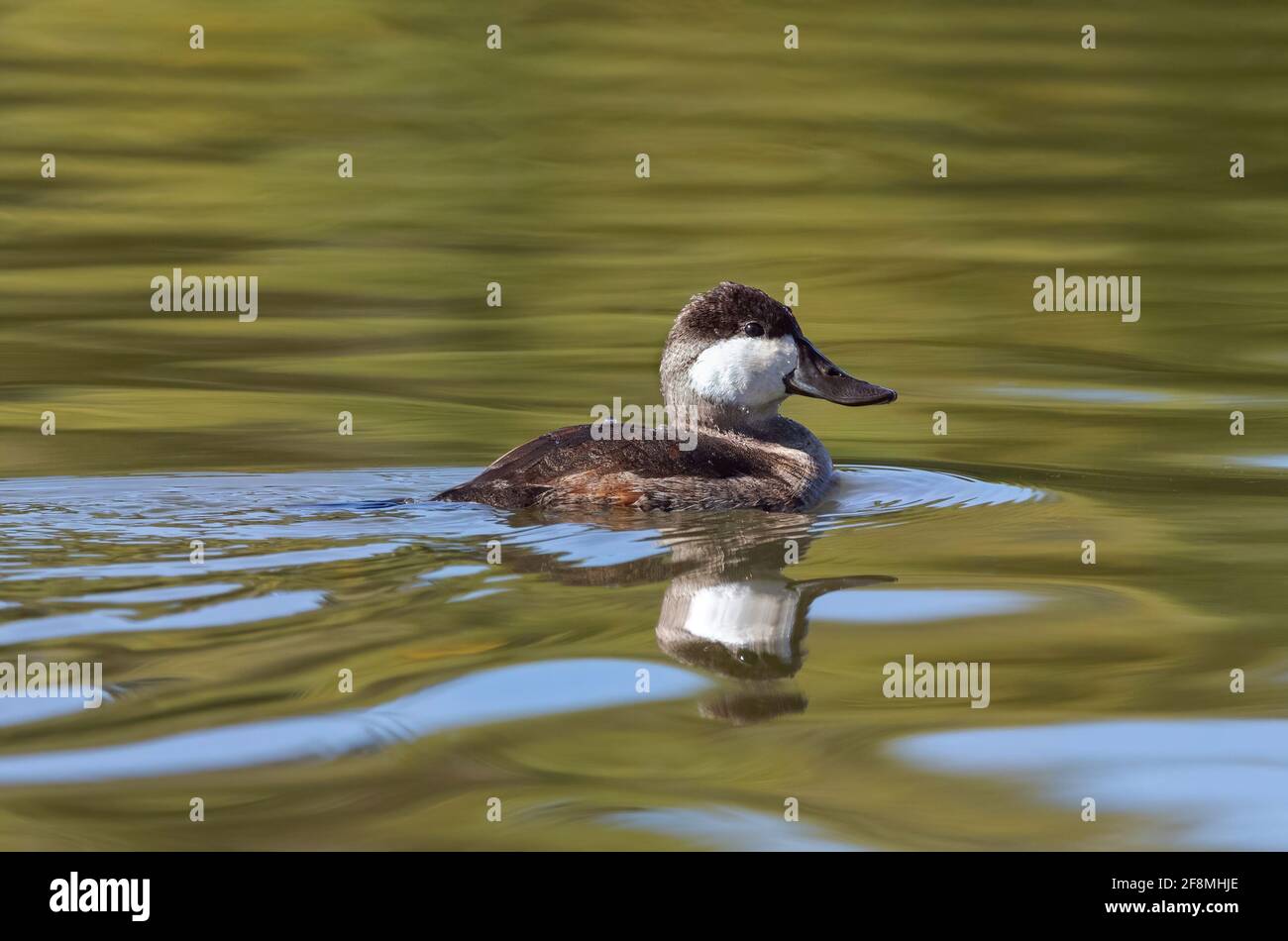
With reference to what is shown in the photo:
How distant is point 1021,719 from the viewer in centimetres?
592

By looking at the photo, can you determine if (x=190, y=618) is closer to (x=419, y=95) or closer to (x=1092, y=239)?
(x=1092, y=239)

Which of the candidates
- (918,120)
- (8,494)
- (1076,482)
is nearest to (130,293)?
(8,494)

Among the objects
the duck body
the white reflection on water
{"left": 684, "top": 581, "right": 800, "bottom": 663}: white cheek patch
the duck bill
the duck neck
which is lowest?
the white reflection on water

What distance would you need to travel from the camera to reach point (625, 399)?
11.2 metres

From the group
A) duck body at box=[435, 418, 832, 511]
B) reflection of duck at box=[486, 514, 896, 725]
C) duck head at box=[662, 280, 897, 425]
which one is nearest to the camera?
reflection of duck at box=[486, 514, 896, 725]

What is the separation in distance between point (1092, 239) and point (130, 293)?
7.35 metres

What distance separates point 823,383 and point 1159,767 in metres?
3.93

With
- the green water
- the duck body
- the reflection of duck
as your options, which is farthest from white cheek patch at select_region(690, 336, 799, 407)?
the reflection of duck

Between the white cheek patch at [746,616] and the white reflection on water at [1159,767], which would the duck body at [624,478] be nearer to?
the white cheek patch at [746,616]

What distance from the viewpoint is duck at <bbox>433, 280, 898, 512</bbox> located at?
8.25m

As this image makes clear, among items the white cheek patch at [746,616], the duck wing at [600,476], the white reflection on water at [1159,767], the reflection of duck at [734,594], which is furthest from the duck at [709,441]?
the white reflection on water at [1159,767]

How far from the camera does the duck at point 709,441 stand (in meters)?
8.25

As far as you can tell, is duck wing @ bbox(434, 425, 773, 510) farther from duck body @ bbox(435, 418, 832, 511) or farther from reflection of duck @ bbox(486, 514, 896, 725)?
reflection of duck @ bbox(486, 514, 896, 725)

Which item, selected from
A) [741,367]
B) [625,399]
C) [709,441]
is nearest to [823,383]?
[741,367]
